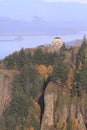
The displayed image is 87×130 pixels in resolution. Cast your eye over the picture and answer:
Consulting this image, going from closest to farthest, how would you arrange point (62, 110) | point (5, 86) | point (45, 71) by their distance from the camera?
point (62, 110) < point (45, 71) < point (5, 86)

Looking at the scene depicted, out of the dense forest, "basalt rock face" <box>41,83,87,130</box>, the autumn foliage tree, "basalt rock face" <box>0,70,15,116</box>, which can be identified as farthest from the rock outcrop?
"basalt rock face" <box>41,83,87,130</box>

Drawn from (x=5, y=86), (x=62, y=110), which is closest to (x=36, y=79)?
(x=5, y=86)

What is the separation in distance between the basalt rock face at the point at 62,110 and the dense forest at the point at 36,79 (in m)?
0.50

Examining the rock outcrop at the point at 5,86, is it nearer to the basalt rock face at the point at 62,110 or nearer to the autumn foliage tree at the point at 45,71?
the autumn foliage tree at the point at 45,71

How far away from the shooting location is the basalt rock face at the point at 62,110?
69812mm

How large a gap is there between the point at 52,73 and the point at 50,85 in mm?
1506

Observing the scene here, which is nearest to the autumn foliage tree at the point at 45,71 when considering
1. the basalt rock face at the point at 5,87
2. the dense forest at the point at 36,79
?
the dense forest at the point at 36,79

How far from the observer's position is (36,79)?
7962cm

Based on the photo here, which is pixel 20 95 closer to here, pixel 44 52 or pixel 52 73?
pixel 52 73

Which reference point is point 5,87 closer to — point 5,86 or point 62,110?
point 5,86

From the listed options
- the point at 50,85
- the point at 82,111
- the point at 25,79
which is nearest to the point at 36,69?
the point at 25,79

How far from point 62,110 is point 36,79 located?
29.7 ft

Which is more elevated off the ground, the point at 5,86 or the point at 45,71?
the point at 45,71

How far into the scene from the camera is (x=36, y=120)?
7312 centimetres
